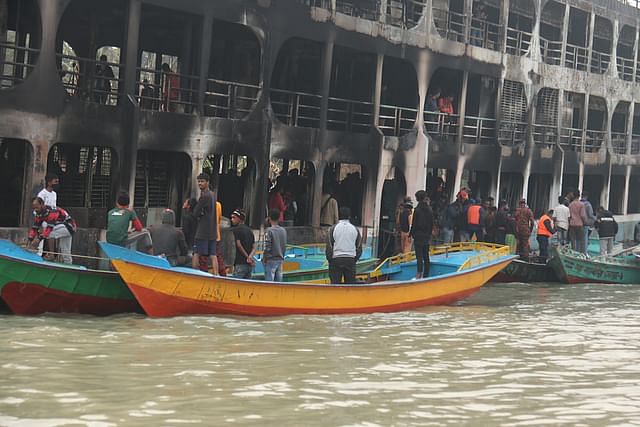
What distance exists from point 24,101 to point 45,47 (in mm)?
1098

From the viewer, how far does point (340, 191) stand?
1030 inches

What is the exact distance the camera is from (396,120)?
27.2 m

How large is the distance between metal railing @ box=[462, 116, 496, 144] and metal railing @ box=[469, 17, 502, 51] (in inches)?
90.0

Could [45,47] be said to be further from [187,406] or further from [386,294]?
[187,406]

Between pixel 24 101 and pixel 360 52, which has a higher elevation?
pixel 360 52

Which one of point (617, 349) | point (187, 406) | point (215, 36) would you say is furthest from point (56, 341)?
point (215, 36)

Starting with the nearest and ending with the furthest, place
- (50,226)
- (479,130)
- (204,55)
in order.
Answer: (50,226) → (204,55) → (479,130)

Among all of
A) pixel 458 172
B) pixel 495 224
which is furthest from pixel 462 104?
pixel 495 224

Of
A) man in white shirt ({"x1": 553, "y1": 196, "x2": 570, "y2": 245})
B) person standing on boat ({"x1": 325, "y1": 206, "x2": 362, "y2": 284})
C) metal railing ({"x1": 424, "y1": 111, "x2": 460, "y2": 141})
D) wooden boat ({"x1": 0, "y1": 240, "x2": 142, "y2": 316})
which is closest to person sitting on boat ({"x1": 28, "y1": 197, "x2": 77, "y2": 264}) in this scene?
wooden boat ({"x1": 0, "y1": 240, "x2": 142, "y2": 316})

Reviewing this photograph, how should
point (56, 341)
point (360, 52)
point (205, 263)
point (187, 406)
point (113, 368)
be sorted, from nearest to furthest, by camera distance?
1. point (187, 406)
2. point (113, 368)
3. point (56, 341)
4. point (205, 263)
5. point (360, 52)

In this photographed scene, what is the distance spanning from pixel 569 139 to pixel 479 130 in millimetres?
5770

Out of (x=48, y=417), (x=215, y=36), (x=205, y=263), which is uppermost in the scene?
(x=215, y=36)

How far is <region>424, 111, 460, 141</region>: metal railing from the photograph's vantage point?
1107 inches

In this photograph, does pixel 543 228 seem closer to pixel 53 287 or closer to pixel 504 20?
pixel 504 20
